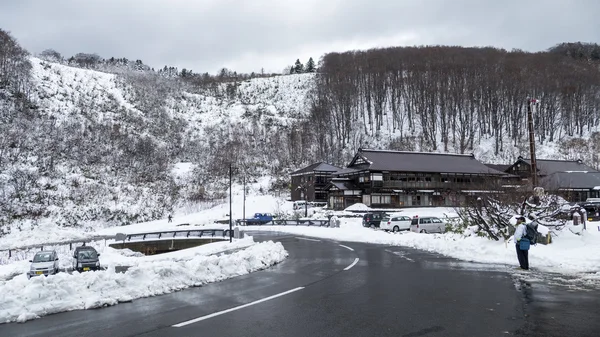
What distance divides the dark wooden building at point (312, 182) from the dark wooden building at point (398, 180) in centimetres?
320

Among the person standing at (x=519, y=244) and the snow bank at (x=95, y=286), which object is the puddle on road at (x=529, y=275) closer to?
the person standing at (x=519, y=244)

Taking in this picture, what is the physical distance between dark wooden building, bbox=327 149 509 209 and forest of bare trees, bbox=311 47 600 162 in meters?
18.8

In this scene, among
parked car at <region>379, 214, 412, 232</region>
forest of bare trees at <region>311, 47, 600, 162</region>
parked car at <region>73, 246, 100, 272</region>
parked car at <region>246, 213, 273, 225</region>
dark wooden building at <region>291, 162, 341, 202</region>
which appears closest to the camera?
parked car at <region>73, 246, 100, 272</region>

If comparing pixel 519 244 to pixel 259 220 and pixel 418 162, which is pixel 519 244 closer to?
pixel 259 220

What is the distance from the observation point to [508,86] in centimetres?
8562

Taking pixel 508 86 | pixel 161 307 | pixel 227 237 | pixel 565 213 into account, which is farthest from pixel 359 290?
pixel 508 86

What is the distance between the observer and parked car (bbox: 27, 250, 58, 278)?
18.4 m

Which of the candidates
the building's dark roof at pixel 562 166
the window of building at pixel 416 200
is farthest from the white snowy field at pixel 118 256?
the building's dark roof at pixel 562 166

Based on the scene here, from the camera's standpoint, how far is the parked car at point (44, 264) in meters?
18.4

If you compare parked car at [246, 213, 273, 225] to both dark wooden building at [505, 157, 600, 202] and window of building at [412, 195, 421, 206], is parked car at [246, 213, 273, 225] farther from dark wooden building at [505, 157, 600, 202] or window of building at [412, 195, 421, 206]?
dark wooden building at [505, 157, 600, 202]

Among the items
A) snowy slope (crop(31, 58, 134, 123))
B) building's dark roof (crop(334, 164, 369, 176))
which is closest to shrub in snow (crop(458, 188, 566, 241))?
building's dark roof (crop(334, 164, 369, 176))

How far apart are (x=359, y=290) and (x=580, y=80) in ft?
340

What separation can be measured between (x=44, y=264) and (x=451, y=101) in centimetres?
8123

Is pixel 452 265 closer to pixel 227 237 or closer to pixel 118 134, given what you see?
pixel 227 237
